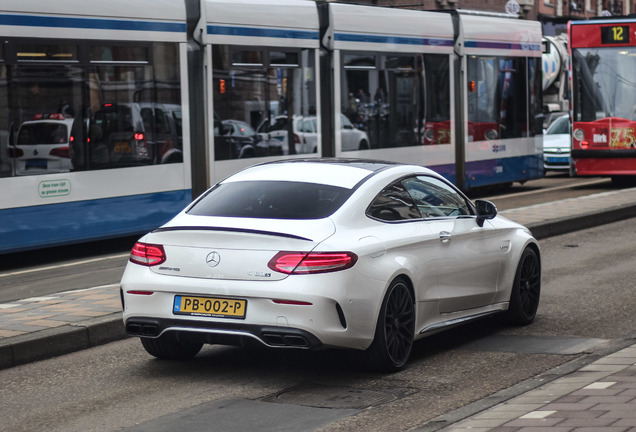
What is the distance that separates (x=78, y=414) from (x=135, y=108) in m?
8.53

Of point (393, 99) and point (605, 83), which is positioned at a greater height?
point (605, 83)

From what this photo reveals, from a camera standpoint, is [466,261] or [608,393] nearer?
[608,393]

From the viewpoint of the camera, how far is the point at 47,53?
530 inches

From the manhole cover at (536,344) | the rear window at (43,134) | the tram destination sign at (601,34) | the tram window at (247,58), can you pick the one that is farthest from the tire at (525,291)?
the tram destination sign at (601,34)

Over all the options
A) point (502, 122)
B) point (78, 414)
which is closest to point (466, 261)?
point (78, 414)

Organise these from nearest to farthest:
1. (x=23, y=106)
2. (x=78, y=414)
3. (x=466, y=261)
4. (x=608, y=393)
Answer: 1. (x=608, y=393)
2. (x=78, y=414)
3. (x=466, y=261)
4. (x=23, y=106)

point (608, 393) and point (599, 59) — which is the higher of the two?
point (599, 59)

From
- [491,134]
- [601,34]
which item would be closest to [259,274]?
[491,134]

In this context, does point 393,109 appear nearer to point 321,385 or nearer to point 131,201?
point 131,201

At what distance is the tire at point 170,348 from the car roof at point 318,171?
1.09 meters

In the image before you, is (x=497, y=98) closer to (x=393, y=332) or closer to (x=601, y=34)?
(x=601, y=34)

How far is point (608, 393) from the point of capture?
6074 millimetres

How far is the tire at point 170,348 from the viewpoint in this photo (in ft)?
25.7

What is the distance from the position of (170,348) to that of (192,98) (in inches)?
318
